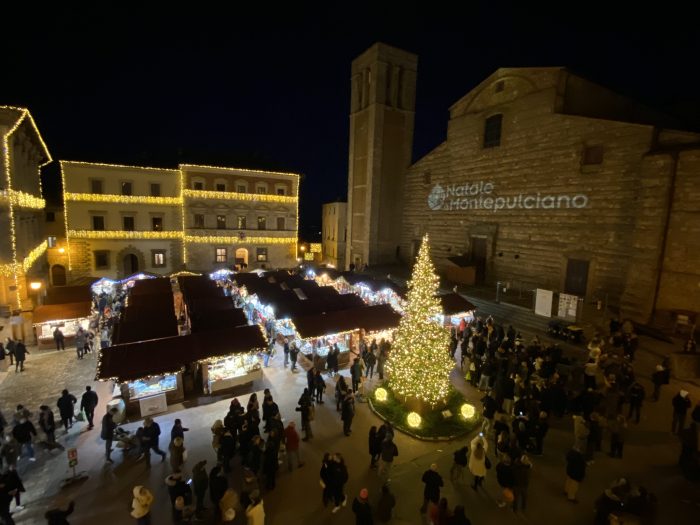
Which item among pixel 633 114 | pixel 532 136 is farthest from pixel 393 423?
pixel 633 114

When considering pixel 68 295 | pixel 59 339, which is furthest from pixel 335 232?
pixel 59 339

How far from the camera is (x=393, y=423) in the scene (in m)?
10.6

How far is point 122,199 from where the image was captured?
29.0 m

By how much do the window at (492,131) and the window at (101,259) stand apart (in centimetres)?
3038

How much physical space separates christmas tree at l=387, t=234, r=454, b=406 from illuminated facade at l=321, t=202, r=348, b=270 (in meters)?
29.3

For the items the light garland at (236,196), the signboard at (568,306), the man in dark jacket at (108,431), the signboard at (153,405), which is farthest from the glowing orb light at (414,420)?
the light garland at (236,196)

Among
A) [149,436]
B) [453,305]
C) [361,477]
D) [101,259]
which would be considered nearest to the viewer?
[361,477]

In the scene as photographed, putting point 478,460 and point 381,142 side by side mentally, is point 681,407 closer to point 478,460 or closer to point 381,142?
point 478,460

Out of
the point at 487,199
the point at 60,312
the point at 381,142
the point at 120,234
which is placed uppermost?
the point at 381,142

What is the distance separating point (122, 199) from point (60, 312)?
15325mm

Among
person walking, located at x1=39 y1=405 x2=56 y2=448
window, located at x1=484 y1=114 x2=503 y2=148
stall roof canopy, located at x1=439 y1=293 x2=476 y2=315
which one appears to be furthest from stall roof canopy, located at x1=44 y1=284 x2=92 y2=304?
window, located at x1=484 y1=114 x2=503 y2=148

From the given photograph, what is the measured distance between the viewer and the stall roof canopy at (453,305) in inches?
658

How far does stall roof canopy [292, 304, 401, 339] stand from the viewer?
14.2m

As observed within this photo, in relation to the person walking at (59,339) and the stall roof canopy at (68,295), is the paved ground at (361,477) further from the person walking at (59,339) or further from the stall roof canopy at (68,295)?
the stall roof canopy at (68,295)
